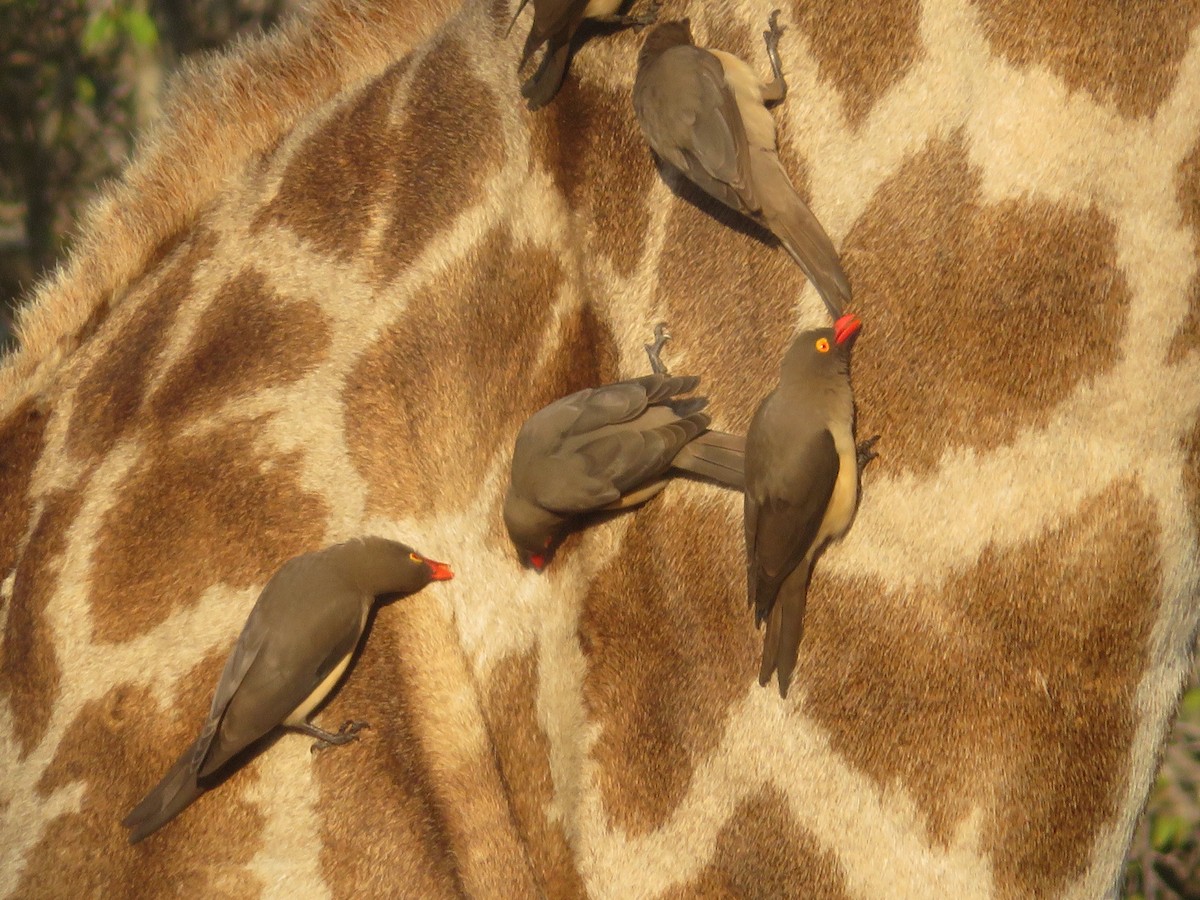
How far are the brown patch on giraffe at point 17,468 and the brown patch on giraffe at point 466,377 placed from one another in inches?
25.5

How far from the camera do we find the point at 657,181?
233cm

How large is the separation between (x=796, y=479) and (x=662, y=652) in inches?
18.1

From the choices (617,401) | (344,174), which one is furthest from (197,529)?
(617,401)

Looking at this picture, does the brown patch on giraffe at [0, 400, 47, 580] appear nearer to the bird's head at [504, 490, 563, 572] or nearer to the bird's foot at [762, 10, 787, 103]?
the bird's head at [504, 490, 563, 572]

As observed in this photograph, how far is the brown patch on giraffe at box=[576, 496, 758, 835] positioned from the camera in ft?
7.23

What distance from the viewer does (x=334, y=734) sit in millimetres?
2279

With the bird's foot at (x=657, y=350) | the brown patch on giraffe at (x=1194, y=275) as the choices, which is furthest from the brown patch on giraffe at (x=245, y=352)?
the brown patch on giraffe at (x=1194, y=275)

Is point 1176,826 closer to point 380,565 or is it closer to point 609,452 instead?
point 609,452

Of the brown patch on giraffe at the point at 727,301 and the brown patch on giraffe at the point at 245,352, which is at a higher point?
the brown patch on giraffe at the point at 245,352

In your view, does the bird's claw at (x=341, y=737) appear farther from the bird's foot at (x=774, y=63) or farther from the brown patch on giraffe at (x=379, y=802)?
the bird's foot at (x=774, y=63)

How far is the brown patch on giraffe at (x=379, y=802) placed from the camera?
2.26 metres

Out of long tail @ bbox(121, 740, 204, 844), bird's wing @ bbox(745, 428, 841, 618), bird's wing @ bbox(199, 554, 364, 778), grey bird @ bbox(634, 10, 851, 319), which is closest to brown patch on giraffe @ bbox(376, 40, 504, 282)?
Answer: grey bird @ bbox(634, 10, 851, 319)

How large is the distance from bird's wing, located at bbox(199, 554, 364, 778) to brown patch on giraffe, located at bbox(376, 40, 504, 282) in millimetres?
624

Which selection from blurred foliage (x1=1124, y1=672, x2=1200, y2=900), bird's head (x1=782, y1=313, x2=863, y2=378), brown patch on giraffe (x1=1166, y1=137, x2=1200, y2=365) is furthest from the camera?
blurred foliage (x1=1124, y1=672, x2=1200, y2=900)
